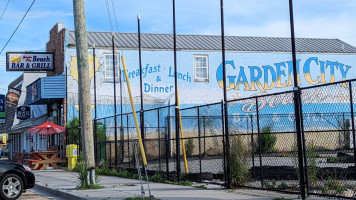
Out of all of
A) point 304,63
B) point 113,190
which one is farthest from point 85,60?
point 304,63

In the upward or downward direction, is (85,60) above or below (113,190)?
above

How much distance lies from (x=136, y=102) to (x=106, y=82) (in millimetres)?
2268

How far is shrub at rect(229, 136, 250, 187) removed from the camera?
12969mm

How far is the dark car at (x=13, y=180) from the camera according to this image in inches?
509

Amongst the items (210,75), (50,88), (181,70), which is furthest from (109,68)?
(210,75)

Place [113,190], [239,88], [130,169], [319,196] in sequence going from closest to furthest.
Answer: [319,196] < [113,190] < [130,169] < [239,88]

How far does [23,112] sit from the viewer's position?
127 ft

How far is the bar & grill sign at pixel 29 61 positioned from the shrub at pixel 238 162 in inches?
836

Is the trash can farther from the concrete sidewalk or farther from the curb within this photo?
the concrete sidewalk

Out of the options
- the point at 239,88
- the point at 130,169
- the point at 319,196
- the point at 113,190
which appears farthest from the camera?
the point at 239,88

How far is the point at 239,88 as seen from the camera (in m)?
33.8

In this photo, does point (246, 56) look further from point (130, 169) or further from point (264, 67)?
point (130, 169)

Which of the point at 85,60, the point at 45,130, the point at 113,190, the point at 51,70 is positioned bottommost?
the point at 113,190

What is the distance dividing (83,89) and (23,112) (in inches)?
1013
